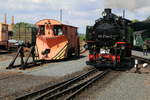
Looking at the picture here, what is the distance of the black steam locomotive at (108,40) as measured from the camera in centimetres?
1206

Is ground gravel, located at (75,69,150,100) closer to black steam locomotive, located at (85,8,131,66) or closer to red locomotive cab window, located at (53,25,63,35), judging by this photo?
black steam locomotive, located at (85,8,131,66)

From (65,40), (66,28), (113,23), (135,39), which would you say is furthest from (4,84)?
(135,39)

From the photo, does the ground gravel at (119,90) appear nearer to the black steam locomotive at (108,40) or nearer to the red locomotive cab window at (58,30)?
the black steam locomotive at (108,40)

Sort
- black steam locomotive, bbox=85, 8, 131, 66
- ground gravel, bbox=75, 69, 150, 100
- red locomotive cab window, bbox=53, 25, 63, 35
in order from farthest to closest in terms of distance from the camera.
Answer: red locomotive cab window, bbox=53, 25, 63, 35 → black steam locomotive, bbox=85, 8, 131, 66 → ground gravel, bbox=75, 69, 150, 100

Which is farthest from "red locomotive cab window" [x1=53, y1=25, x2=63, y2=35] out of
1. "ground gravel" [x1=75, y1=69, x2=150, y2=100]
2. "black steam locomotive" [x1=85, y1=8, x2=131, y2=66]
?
"ground gravel" [x1=75, y1=69, x2=150, y2=100]

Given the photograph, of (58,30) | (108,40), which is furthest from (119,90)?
(58,30)

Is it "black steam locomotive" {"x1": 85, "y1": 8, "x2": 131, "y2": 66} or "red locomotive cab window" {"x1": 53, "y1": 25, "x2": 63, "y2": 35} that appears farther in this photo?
"red locomotive cab window" {"x1": 53, "y1": 25, "x2": 63, "y2": 35}

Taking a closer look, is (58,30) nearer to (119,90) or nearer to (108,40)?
(108,40)

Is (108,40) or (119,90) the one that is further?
(108,40)

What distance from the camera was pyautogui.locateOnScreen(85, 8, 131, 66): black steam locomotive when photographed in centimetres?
1206

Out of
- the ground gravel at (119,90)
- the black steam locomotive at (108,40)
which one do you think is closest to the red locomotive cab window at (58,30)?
the black steam locomotive at (108,40)

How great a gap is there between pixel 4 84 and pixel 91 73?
15.5 feet

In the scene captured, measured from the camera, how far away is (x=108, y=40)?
1270 centimetres

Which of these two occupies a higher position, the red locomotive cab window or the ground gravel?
the red locomotive cab window
